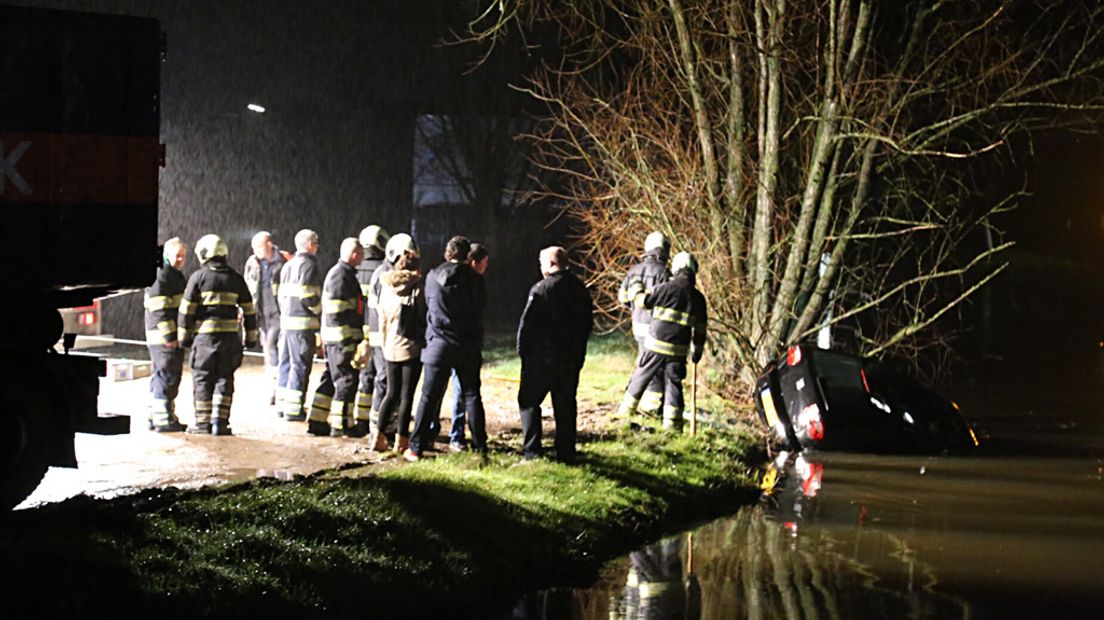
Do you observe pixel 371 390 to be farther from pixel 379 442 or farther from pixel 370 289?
pixel 379 442

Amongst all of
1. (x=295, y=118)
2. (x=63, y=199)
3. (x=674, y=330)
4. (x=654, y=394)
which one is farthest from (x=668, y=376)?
(x=295, y=118)

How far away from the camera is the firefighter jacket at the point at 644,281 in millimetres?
14523

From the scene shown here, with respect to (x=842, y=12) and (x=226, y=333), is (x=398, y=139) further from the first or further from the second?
(x=226, y=333)

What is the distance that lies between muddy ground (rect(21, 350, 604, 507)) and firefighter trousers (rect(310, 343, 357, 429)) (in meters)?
0.26

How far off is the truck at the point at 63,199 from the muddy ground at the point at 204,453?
4.16ft

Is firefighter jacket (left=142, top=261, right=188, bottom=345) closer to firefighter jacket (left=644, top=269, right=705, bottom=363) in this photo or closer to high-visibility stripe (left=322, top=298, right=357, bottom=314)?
high-visibility stripe (left=322, top=298, right=357, bottom=314)

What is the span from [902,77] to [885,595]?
1038 cm

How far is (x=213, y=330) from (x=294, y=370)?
130cm

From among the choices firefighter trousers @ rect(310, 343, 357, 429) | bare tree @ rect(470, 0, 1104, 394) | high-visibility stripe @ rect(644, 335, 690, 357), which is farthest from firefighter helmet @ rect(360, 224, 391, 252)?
bare tree @ rect(470, 0, 1104, 394)

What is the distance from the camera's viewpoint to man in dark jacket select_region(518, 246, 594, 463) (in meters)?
11.0

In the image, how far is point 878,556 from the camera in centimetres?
882

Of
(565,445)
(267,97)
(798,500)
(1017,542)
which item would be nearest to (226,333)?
(565,445)

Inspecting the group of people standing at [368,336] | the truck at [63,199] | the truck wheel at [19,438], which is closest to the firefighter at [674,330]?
the group of people standing at [368,336]

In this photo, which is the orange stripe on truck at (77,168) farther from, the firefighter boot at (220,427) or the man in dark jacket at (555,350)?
the firefighter boot at (220,427)
